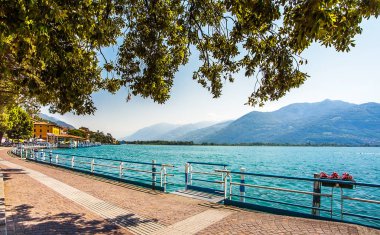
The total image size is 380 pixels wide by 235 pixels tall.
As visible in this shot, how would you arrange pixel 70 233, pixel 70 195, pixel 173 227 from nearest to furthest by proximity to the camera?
1. pixel 70 233
2. pixel 173 227
3. pixel 70 195

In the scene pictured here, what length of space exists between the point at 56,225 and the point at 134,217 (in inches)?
84.4

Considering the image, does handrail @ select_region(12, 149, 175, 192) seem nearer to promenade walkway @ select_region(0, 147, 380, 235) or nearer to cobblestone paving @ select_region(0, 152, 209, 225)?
cobblestone paving @ select_region(0, 152, 209, 225)

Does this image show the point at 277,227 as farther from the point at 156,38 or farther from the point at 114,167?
the point at 114,167

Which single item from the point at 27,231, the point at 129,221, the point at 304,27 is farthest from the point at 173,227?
the point at 304,27

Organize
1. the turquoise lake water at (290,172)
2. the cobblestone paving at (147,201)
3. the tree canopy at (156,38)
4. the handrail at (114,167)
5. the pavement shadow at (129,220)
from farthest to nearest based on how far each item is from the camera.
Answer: the turquoise lake water at (290,172) → the handrail at (114,167) → the cobblestone paving at (147,201) → the pavement shadow at (129,220) → the tree canopy at (156,38)

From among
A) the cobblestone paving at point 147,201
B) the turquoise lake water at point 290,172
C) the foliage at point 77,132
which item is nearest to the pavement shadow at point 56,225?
the cobblestone paving at point 147,201

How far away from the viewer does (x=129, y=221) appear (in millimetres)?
7754

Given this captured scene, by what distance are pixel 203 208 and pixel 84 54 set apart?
6.63 meters

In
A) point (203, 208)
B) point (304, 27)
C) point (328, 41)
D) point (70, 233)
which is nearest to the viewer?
point (304, 27)

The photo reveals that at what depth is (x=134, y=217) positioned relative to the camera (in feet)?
26.7

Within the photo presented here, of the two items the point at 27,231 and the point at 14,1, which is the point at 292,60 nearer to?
the point at 14,1

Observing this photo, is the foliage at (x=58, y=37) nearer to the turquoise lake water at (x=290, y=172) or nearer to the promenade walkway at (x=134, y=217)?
the promenade walkway at (x=134, y=217)

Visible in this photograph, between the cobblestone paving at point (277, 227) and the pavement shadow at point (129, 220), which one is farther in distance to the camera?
the pavement shadow at point (129, 220)

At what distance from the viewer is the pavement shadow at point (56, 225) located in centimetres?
671
